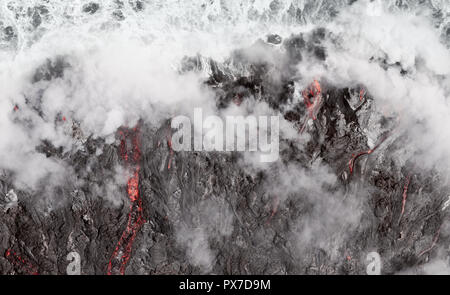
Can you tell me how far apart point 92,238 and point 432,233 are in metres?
21.2

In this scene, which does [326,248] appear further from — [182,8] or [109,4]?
[109,4]

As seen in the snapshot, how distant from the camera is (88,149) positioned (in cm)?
2375

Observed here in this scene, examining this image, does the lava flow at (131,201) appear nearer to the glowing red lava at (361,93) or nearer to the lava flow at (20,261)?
the lava flow at (20,261)

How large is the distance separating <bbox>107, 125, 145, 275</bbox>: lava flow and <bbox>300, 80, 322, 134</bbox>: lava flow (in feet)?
32.5

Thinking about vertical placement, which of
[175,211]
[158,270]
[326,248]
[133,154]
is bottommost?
[158,270]

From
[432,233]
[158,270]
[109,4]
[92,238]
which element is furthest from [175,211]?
[432,233]

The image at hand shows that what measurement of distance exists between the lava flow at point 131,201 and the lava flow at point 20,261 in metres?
4.48

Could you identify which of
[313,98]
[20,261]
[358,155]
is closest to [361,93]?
[313,98]

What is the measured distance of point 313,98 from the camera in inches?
937

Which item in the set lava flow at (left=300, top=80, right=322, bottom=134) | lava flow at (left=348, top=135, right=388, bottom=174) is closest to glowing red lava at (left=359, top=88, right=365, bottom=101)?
lava flow at (left=300, top=80, right=322, bottom=134)

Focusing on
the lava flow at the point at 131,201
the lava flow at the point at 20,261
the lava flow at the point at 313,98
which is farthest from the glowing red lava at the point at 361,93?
the lava flow at the point at 20,261

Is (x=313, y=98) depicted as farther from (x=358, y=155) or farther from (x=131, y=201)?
(x=131, y=201)

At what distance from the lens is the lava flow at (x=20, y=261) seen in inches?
965

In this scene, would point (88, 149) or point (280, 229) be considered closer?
point (88, 149)
